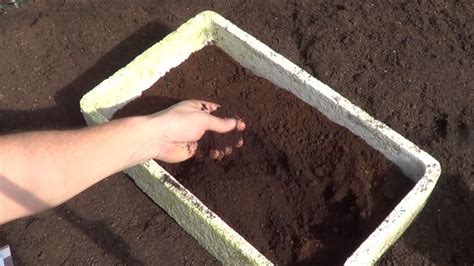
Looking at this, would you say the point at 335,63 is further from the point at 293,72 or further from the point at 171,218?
the point at 171,218

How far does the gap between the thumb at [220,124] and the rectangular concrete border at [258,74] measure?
24cm

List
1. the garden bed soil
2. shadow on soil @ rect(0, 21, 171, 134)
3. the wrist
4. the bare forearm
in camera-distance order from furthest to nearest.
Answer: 1. shadow on soil @ rect(0, 21, 171, 134)
2. the garden bed soil
3. the wrist
4. the bare forearm

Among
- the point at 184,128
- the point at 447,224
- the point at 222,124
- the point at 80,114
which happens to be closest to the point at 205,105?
the point at 222,124

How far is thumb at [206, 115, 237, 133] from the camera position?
2176 millimetres

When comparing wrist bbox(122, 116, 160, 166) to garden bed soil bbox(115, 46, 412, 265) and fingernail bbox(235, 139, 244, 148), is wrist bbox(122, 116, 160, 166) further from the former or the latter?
fingernail bbox(235, 139, 244, 148)

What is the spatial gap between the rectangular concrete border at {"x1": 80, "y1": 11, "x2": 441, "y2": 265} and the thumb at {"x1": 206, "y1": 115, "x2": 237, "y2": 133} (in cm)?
24

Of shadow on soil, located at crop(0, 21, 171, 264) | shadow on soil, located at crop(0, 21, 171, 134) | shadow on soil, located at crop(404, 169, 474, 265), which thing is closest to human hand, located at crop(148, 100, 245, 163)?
shadow on soil, located at crop(0, 21, 171, 264)

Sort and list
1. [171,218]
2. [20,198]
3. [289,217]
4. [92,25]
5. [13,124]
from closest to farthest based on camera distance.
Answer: [20,198] < [289,217] < [171,218] < [13,124] < [92,25]

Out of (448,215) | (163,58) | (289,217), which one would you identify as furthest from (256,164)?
(448,215)

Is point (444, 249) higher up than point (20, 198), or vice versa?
point (20, 198)

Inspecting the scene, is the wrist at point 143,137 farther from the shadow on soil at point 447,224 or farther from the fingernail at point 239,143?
the shadow on soil at point 447,224

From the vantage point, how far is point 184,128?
2.07 meters

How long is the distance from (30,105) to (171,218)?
2.86ft

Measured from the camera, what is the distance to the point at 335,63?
2676 millimetres
